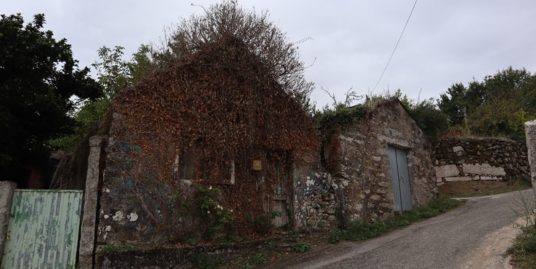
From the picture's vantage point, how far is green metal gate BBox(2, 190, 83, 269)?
5746mm

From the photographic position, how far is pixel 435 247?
21.5 feet

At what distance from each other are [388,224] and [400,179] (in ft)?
Answer: 6.19

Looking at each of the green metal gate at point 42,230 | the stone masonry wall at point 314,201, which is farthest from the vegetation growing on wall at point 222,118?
the green metal gate at point 42,230

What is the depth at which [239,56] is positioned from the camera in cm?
816

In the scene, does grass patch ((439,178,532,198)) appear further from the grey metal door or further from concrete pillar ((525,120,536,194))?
concrete pillar ((525,120,536,194))

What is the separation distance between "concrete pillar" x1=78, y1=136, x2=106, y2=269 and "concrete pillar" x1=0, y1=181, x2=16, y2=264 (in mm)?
996

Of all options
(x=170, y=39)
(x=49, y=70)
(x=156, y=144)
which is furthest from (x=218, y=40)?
(x=49, y=70)

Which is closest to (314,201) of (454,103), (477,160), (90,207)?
(90,207)

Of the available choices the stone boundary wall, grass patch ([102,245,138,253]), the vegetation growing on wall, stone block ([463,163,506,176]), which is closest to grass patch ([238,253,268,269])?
the vegetation growing on wall

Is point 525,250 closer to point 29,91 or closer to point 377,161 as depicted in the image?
point 377,161

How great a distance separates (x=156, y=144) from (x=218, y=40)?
2568 millimetres

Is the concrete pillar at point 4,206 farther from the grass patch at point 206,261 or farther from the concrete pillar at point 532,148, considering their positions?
the concrete pillar at point 532,148

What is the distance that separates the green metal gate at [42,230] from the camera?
5.75 m

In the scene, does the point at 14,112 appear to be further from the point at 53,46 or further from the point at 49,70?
the point at 53,46
